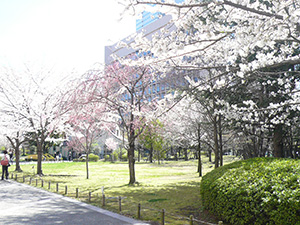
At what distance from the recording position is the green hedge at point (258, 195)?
4582 millimetres

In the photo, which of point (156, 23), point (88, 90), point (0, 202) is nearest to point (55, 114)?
point (88, 90)

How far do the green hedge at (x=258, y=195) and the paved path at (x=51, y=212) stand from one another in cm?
211

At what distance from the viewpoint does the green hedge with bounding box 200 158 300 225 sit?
180 inches

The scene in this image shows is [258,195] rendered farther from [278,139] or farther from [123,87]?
[123,87]

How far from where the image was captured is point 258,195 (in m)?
5.11

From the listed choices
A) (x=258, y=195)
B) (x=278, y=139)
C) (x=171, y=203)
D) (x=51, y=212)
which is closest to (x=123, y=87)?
(x=171, y=203)

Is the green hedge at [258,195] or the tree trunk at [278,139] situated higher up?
the tree trunk at [278,139]

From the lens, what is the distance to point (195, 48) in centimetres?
627

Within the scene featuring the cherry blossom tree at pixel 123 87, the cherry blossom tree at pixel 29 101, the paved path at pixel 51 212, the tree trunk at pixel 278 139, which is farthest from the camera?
the cherry blossom tree at pixel 29 101

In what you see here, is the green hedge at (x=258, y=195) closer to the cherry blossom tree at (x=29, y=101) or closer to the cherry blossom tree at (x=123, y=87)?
the cherry blossom tree at (x=123, y=87)

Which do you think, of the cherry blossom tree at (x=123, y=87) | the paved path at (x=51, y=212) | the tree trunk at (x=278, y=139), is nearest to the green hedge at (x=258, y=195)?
the paved path at (x=51, y=212)

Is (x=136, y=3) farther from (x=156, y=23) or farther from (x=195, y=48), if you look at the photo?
(x=156, y=23)

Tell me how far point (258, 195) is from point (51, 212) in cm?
572

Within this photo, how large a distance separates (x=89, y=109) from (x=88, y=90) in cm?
218
